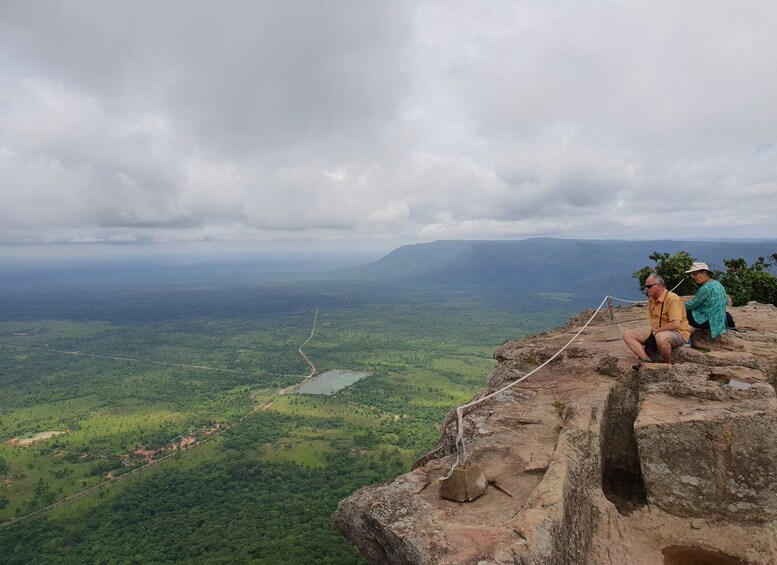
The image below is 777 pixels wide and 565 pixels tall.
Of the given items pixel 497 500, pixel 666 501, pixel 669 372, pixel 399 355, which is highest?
pixel 669 372

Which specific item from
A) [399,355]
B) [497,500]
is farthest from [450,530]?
[399,355]

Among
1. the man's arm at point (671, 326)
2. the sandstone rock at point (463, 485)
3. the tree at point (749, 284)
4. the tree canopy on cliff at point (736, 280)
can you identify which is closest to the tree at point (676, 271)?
the tree canopy on cliff at point (736, 280)

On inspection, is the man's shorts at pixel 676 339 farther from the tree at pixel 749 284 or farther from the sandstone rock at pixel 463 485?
the tree at pixel 749 284

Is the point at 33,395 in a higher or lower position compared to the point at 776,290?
lower

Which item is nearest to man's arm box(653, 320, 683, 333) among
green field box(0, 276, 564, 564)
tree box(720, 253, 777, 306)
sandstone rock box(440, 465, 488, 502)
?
sandstone rock box(440, 465, 488, 502)

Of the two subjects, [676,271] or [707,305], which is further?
[676,271]

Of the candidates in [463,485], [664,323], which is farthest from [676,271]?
[463,485]

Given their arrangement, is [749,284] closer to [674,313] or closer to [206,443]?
[674,313]

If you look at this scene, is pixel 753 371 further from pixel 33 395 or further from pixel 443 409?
pixel 33 395
